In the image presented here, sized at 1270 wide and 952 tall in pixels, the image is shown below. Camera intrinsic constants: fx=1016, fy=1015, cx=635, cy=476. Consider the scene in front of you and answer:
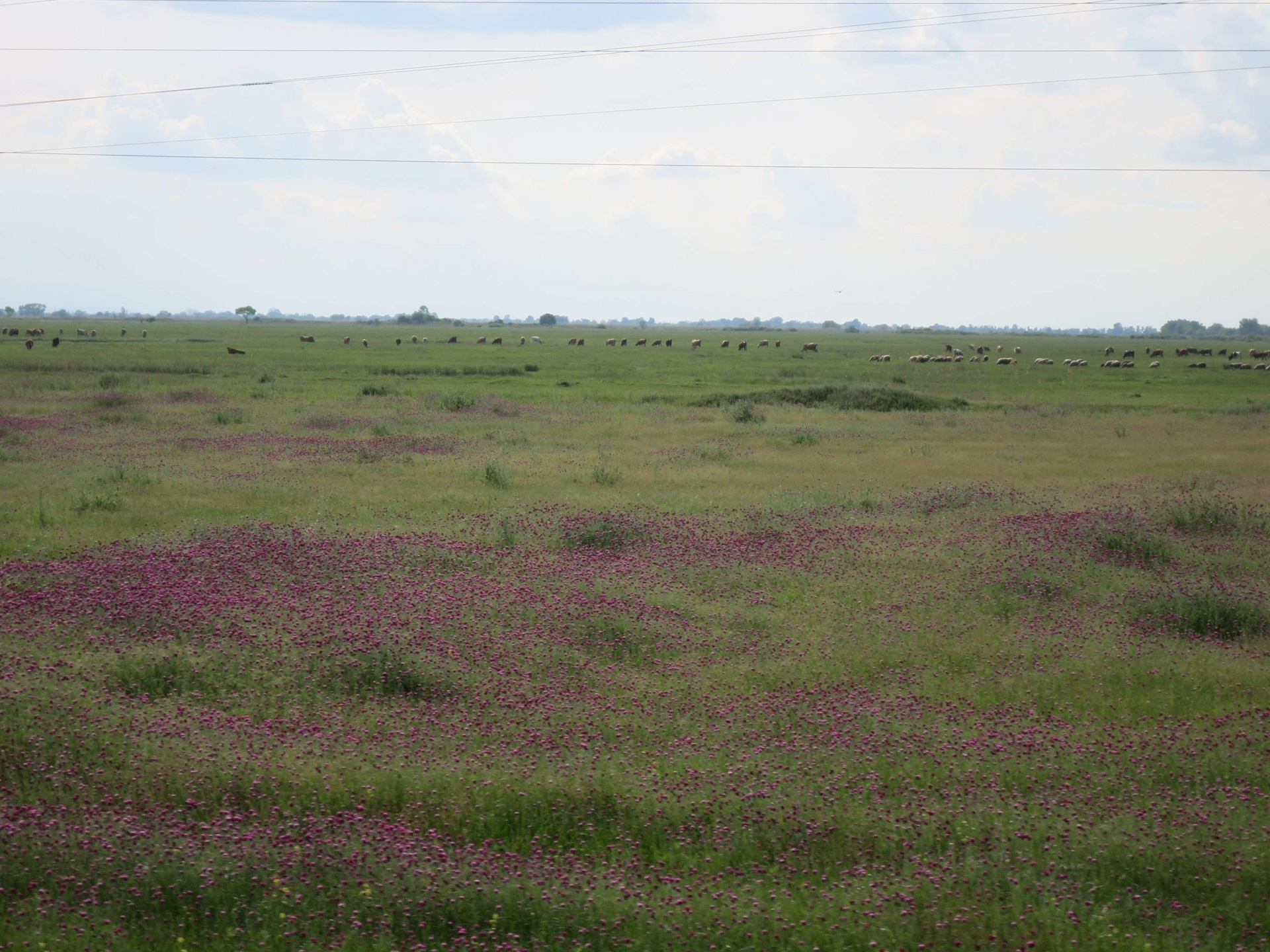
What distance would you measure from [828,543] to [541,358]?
7013 cm

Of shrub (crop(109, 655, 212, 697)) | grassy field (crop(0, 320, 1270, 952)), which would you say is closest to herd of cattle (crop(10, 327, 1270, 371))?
grassy field (crop(0, 320, 1270, 952))

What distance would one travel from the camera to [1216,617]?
1154 cm

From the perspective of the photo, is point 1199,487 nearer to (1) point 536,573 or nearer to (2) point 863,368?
(1) point 536,573

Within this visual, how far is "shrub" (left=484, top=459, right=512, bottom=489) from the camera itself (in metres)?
20.9

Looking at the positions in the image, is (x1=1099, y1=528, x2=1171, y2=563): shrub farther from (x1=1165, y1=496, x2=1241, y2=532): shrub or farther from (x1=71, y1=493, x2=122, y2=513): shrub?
(x1=71, y1=493, x2=122, y2=513): shrub

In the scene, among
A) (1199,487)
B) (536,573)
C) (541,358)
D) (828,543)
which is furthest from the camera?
(541,358)

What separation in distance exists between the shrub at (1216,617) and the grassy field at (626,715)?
0.18 ft

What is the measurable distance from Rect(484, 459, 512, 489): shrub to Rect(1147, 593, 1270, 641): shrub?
41.5 feet

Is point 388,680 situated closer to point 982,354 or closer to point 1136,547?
point 1136,547

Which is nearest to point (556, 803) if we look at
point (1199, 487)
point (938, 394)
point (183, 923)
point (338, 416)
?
point (183, 923)

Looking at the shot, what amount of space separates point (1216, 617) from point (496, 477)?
13.6 m

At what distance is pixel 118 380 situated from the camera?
4731 cm

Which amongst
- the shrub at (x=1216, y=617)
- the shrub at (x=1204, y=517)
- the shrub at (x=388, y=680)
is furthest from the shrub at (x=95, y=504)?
the shrub at (x=1204, y=517)

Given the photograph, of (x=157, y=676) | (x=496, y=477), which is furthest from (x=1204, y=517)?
(x=157, y=676)
